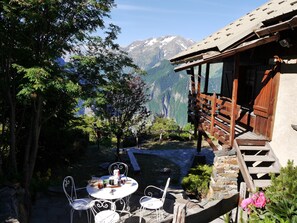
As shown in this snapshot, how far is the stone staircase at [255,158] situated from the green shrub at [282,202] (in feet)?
5.65

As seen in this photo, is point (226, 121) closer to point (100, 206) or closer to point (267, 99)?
point (267, 99)

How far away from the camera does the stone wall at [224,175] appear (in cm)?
735

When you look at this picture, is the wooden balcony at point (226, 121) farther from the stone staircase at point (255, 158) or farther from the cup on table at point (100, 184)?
the cup on table at point (100, 184)

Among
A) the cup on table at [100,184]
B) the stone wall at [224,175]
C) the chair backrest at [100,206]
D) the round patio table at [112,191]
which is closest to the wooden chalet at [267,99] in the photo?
the stone wall at [224,175]

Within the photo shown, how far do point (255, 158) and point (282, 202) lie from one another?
10.4 ft

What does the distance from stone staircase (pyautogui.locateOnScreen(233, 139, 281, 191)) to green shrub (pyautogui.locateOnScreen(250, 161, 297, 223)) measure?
1722 mm

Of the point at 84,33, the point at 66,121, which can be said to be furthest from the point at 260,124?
the point at 66,121

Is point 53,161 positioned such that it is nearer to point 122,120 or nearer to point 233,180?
point 122,120

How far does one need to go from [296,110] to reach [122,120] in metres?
7.99

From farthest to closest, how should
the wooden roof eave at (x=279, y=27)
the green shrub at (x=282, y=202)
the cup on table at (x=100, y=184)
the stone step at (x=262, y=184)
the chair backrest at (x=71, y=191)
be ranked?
the cup on table at (x=100, y=184)
the chair backrest at (x=71, y=191)
the stone step at (x=262, y=184)
the wooden roof eave at (x=279, y=27)
the green shrub at (x=282, y=202)

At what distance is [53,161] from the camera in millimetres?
11867

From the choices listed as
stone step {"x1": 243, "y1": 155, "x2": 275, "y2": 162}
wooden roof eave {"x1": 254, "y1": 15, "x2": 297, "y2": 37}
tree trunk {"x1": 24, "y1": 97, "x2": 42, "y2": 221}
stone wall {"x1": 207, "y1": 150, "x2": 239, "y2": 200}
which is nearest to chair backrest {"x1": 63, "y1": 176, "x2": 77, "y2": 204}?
tree trunk {"x1": 24, "y1": 97, "x2": 42, "y2": 221}

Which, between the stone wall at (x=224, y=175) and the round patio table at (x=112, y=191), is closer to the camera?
the round patio table at (x=112, y=191)

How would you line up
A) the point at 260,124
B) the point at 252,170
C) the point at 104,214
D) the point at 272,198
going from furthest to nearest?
the point at 260,124, the point at 252,170, the point at 104,214, the point at 272,198
